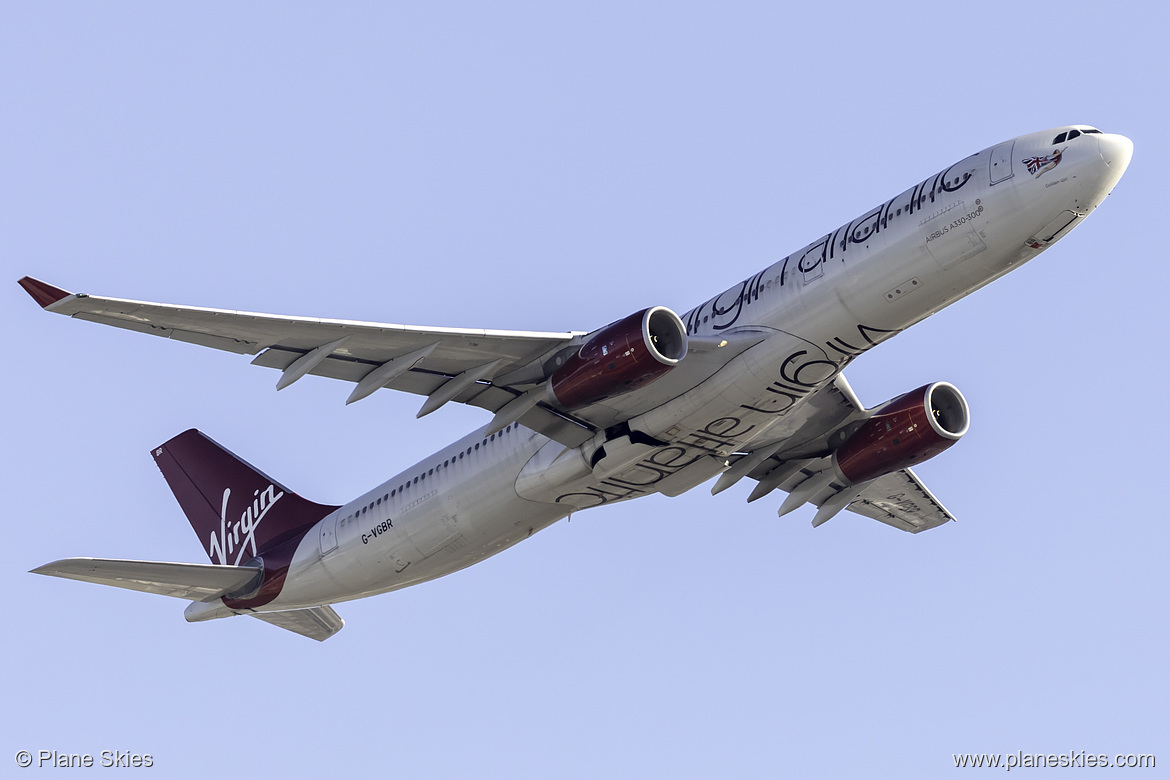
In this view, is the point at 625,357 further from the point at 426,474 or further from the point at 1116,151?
the point at 1116,151

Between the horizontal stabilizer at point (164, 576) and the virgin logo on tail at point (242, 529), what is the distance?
61.9 inches

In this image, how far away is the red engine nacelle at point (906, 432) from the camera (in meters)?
32.0

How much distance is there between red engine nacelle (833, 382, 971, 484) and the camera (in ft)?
105

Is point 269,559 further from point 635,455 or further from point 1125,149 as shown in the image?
point 1125,149

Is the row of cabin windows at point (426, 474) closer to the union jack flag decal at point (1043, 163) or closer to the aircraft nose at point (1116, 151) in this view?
the union jack flag decal at point (1043, 163)

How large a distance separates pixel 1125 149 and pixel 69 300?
19.0 m

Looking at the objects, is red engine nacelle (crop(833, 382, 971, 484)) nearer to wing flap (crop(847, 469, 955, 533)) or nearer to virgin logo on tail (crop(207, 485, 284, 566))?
wing flap (crop(847, 469, 955, 533))

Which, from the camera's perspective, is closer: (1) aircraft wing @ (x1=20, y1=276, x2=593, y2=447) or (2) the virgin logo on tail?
(1) aircraft wing @ (x1=20, y1=276, x2=593, y2=447)

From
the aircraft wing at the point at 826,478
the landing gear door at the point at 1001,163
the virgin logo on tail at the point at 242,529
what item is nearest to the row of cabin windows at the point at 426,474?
the virgin logo on tail at the point at 242,529

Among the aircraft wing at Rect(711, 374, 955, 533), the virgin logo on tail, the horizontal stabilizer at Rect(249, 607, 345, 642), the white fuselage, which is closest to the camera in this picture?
the white fuselage

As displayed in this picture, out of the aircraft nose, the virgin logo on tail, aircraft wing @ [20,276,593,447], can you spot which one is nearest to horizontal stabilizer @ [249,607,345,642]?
the virgin logo on tail

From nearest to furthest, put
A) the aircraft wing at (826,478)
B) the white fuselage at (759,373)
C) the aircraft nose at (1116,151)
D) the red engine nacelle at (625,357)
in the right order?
1. the aircraft nose at (1116,151)
2. the white fuselage at (759,373)
3. the red engine nacelle at (625,357)
4. the aircraft wing at (826,478)

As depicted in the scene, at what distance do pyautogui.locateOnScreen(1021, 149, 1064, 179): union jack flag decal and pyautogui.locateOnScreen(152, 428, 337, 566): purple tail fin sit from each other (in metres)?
19.4

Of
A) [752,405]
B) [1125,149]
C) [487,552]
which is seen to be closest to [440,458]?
[487,552]
